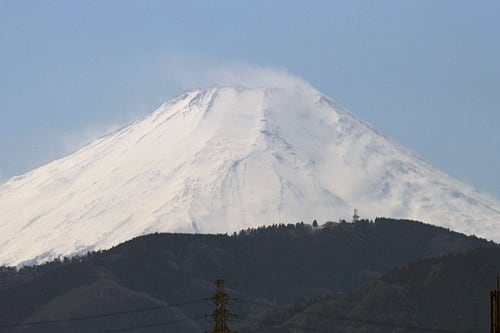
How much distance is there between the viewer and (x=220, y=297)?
114 m

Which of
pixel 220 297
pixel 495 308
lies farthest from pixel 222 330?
pixel 495 308

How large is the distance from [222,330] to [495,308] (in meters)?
22.7

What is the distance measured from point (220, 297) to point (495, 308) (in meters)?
21.0

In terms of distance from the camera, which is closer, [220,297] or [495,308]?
[495,308]

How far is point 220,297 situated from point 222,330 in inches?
124

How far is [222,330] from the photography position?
380ft

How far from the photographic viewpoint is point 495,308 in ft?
325

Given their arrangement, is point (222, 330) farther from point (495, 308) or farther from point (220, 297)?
point (495, 308)

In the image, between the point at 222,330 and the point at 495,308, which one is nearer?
the point at 495,308
